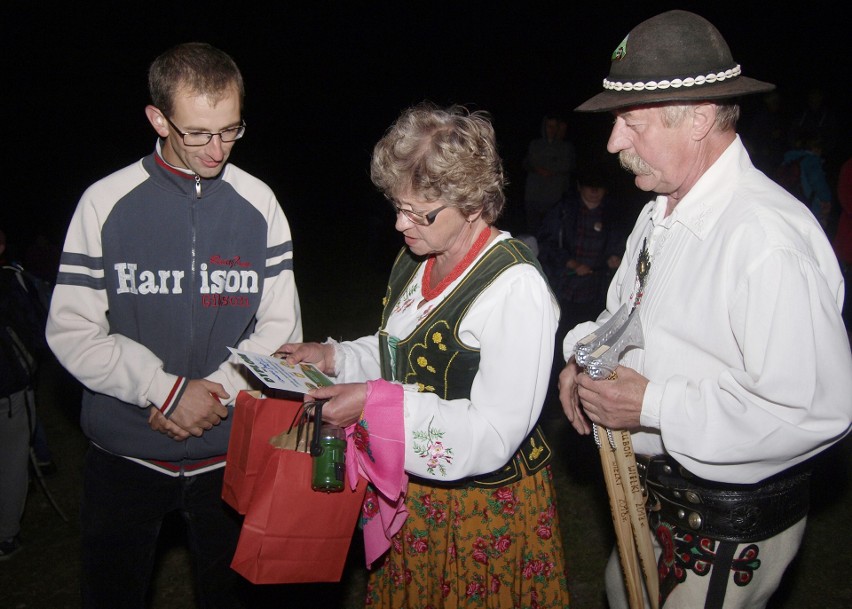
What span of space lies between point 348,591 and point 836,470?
3469 mm

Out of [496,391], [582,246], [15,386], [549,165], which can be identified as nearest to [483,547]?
[496,391]

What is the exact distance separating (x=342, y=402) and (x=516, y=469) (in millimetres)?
668

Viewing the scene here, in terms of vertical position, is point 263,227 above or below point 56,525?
Result: above

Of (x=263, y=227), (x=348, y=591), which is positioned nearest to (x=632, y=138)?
(x=263, y=227)

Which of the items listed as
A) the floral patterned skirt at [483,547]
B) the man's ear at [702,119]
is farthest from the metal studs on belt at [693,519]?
the man's ear at [702,119]

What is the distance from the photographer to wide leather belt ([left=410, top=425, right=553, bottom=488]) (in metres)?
2.40

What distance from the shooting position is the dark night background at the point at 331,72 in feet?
42.2

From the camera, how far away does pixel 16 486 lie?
402 centimetres

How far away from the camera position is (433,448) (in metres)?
2.16

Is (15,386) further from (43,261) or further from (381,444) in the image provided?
(381,444)

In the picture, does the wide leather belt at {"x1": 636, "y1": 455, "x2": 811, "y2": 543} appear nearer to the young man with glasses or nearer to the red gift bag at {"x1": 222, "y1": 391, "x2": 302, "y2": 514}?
the red gift bag at {"x1": 222, "y1": 391, "x2": 302, "y2": 514}

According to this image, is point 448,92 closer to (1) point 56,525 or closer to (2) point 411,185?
(1) point 56,525

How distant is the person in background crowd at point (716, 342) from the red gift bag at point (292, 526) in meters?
0.85

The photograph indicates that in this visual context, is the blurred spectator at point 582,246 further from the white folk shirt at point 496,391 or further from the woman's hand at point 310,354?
the white folk shirt at point 496,391
